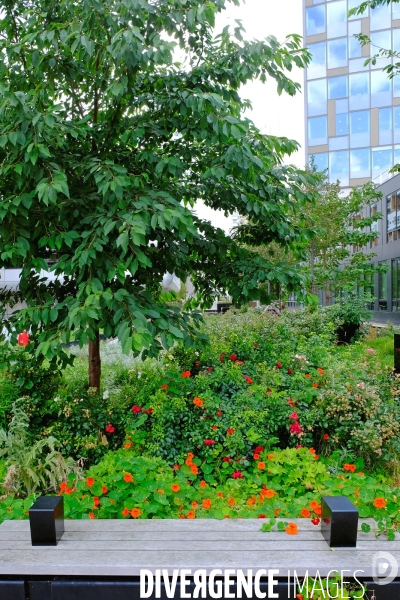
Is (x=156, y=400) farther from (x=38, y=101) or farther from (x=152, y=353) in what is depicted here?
(x=38, y=101)

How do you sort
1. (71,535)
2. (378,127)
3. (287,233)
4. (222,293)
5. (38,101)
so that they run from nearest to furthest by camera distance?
(71,535)
(38,101)
(287,233)
(222,293)
(378,127)

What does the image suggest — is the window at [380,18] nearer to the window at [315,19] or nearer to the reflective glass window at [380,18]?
the reflective glass window at [380,18]

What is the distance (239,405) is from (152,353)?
113cm

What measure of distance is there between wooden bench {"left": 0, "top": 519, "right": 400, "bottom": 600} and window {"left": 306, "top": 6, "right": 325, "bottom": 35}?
32571mm

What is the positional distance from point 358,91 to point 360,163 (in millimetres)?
4522

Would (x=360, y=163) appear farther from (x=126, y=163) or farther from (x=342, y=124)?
(x=126, y=163)

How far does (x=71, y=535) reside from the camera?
233 centimetres

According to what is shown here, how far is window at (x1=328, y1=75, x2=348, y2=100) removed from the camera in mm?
28406

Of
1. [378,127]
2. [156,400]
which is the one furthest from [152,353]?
[378,127]

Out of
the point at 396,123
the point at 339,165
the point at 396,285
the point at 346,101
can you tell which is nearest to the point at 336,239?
Result: the point at 396,285

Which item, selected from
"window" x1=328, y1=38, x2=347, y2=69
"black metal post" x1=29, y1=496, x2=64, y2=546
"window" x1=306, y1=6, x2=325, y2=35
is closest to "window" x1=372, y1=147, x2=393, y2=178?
"window" x1=328, y1=38, x2=347, y2=69

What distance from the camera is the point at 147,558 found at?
2.10m

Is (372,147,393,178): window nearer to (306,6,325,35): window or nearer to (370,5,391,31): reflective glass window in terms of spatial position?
(370,5,391,31): reflective glass window

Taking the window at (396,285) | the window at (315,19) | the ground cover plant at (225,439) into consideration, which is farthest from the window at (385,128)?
the ground cover plant at (225,439)
